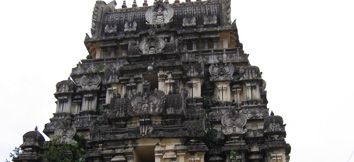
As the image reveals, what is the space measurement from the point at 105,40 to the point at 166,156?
488 inches

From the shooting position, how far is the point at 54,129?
27.6 m

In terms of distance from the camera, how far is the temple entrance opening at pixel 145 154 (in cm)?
2298

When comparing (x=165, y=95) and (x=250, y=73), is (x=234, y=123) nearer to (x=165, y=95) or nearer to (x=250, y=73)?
(x=165, y=95)

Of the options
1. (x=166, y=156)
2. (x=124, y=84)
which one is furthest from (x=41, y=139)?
(x=166, y=156)

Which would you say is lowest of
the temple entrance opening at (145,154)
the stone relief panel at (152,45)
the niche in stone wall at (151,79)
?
the temple entrance opening at (145,154)

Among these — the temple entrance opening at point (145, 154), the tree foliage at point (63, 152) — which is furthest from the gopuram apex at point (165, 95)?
the tree foliage at point (63, 152)

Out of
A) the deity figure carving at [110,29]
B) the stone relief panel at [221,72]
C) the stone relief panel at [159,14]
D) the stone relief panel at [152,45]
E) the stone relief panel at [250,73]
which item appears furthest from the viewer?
the deity figure carving at [110,29]

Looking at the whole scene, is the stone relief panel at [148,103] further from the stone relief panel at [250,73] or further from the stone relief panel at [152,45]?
the stone relief panel at [250,73]

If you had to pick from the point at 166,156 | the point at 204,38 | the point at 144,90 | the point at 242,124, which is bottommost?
the point at 166,156

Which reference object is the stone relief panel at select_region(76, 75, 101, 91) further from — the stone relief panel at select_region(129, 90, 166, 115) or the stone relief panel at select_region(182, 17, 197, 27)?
the stone relief panel at select_region(182, 17, 197, 27)

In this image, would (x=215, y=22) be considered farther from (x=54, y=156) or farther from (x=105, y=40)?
(x=54, y=156)

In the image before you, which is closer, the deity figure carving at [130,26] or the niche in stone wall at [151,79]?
the niche in stone wall at [151,79]

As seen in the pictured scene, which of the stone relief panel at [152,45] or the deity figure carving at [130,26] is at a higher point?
the deity figure carving at [130,26]

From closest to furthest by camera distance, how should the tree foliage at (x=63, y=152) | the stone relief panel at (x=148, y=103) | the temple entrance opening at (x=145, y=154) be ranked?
the temple entrance opening at (x=145, y=154) < the stone relief panel at (x=148, y=103) < the tree foliage at (x=63, y=152)
